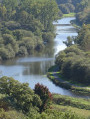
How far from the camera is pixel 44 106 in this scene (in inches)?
1204

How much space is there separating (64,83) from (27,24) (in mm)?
46581

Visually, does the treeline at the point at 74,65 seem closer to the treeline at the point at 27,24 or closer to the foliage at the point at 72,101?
the foliage at the point at 72,101

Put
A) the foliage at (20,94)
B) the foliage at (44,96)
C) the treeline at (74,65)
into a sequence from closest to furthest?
the foliage at (20,94) < the foliage at (44,96) < the treeline at (74,65)

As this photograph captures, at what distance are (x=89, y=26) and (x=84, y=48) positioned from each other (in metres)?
10.6

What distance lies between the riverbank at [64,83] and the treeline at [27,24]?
18230mm

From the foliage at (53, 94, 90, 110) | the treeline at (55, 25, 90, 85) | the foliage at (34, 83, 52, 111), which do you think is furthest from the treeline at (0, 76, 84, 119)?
the treeline at (55, 25, 90, 85)

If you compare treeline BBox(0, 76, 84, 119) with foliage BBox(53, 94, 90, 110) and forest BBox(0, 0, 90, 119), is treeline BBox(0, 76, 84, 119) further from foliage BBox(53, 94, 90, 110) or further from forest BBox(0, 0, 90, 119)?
foliage BBox(53, 94, 90, 110)

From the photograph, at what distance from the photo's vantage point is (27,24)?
89.2m

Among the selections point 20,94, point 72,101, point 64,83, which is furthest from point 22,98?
point 64,83

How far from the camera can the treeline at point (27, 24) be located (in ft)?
233

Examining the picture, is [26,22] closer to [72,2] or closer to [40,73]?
[40,73]

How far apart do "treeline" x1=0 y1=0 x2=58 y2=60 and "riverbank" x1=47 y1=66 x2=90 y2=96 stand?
18.2 metres

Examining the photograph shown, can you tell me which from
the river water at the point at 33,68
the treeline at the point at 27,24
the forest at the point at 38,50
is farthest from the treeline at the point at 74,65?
the treeline at the point at 27,24

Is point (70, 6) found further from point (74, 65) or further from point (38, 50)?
point (74, 65)
